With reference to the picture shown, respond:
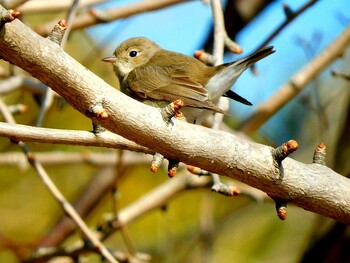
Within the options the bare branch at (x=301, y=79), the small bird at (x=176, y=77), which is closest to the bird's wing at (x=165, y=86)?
the small bird at (x=176, y=77)

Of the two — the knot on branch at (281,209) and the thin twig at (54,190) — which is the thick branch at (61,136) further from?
the thin twig at (54,190)

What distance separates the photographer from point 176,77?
3668 millimetres

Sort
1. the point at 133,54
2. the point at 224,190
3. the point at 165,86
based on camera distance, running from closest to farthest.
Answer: the point at 224,190, the point at 165,86, the point at 133,54

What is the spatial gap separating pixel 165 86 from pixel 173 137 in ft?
5.39

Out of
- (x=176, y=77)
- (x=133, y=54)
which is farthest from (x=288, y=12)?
(x=133, y=54)

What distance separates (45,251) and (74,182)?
6.45 ft

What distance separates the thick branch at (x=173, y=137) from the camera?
1786 mm

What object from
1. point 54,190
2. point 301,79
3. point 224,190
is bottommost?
point 54,190

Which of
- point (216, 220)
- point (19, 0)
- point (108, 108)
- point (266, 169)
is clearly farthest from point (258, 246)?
point (108, 108)

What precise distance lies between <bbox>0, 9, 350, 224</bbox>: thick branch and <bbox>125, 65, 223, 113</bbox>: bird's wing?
112cm

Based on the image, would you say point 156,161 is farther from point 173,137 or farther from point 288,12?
point 288,12

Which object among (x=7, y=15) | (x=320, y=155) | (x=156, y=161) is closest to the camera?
(x=7, y=15)

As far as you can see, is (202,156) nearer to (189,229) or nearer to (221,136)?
(221,136)

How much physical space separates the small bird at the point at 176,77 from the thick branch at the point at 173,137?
0.75m
